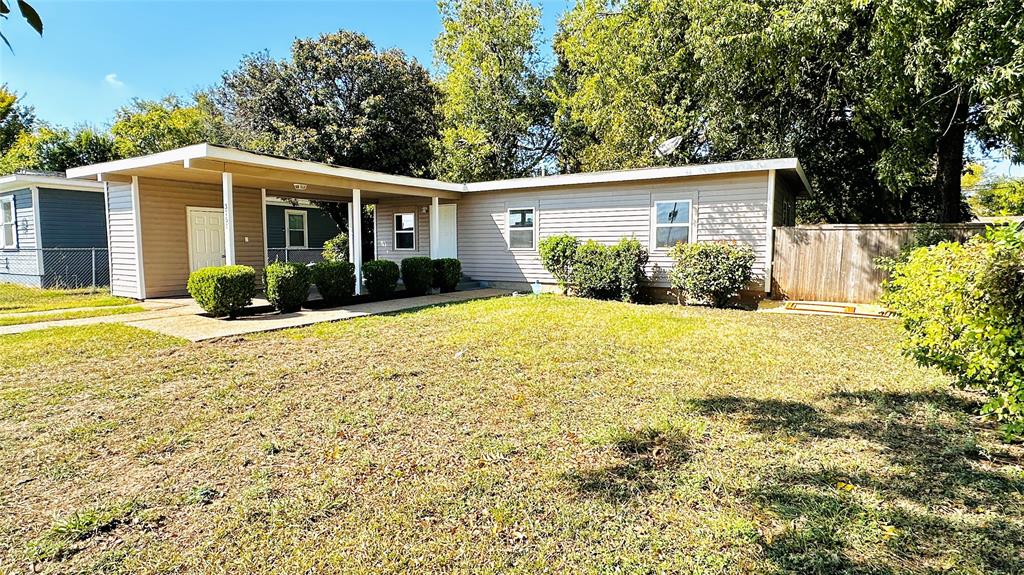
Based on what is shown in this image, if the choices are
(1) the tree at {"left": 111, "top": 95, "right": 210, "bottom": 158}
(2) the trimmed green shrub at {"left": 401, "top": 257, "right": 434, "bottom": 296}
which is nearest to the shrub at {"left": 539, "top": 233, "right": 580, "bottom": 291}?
(2) the trimmed green shrub at {"left": 401, "top": 257, "right": 434, "bottom": 296}

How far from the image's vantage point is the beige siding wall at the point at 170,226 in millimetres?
10797

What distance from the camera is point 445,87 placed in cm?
2227

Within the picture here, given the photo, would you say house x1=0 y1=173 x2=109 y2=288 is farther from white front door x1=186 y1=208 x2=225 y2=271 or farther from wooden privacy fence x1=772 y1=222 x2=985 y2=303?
wooden privacy fence x1=772 y1=222 x2=985 y2=303

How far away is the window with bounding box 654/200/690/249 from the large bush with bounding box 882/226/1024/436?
7158 millimetres

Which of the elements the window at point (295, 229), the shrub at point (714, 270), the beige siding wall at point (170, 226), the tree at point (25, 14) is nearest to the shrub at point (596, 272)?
the shrub at point (714, 270)

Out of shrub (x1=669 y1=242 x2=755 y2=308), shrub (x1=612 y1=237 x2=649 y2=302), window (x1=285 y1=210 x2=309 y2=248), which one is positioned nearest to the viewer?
shrub (x1=669 y1=242 x2=755 y2=308)

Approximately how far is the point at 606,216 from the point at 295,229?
41.2 feet

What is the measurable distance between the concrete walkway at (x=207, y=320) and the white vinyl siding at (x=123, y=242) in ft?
3.37

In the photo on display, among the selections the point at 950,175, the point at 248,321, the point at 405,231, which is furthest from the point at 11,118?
the point at 950,175

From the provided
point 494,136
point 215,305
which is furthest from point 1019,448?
point 494,136

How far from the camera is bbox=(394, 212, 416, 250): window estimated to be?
15000mm

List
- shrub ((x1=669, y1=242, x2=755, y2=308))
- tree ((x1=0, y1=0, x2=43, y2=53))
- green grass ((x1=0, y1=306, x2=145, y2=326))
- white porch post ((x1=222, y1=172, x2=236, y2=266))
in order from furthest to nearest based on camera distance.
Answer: shrub ((x1=669, y1=242, x2=755, y2=308)) → white porch post ((x1=222, y1=172, x2=236, y2=266)) → green grass ((x1=0, y1=306, x2=145, y2=326)) → tree ((x1=0, y1=0, x2=43, y2=53))

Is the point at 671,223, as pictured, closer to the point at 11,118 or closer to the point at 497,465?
the point at 497,465

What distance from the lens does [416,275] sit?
11812 millimetres
